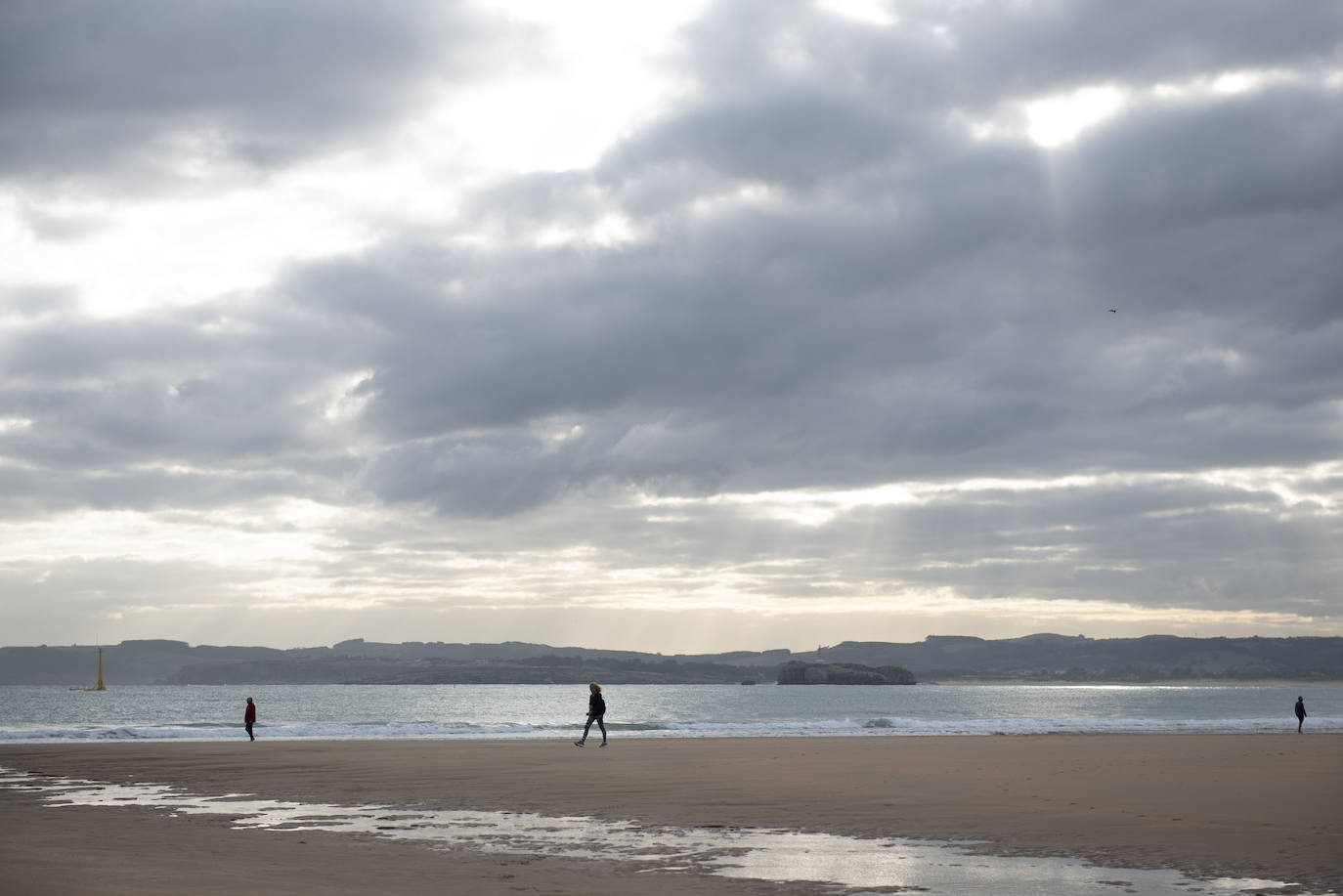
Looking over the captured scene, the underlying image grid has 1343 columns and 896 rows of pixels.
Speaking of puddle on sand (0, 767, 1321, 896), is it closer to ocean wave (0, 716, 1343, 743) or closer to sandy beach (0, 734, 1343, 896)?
sandy beach (0, 734, 1343, 896)

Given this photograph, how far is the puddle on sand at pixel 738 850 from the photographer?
442 inches

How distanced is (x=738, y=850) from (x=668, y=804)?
5122 millimetres

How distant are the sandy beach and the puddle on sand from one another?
59 centimetres

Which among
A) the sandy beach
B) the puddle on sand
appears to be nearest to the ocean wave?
the sandy beach

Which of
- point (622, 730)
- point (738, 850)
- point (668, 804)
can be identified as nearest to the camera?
point (738, 850)

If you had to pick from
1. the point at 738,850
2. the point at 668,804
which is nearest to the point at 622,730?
the point at 668,804

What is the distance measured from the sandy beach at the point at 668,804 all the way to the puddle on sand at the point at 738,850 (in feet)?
1.93

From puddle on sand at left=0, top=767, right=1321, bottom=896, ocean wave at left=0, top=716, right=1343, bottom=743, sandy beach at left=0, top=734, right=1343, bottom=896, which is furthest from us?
ocean wave at left=0, top=716, right=1343, bottom=743

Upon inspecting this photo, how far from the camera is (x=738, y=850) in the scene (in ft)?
44.4

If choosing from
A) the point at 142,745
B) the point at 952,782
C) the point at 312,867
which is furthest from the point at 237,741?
the point at 312,867

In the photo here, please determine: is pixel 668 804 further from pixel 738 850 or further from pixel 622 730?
pixel 622 730

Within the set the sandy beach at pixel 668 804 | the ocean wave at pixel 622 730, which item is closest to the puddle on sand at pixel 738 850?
the sandy beach at pixel 668 804

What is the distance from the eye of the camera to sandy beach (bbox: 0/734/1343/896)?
1161cm

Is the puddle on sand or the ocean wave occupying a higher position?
the puddle on sand
